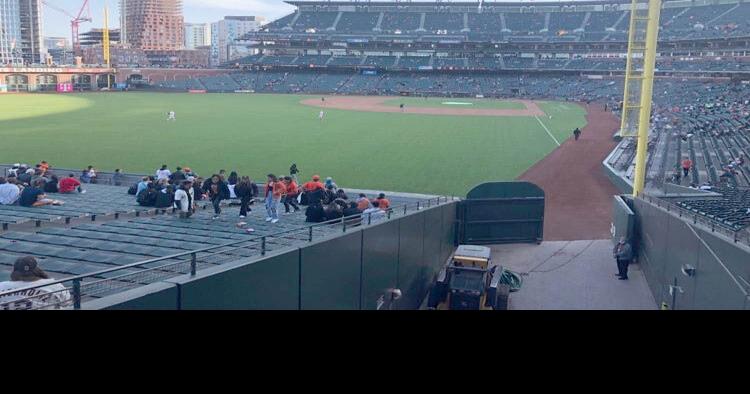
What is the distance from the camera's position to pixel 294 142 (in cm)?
3191

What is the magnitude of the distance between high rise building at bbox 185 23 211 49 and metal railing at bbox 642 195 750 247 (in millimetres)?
150209

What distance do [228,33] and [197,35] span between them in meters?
43.8

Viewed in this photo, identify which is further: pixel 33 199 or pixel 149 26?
pixel 149 26

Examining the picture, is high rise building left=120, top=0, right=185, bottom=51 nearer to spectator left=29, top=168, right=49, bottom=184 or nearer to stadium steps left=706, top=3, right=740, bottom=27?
stadium steps left=706, top=3, right=740, bottom=27

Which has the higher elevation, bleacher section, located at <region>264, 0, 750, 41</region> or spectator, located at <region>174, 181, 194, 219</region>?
bleacher section, located at <region>264, 0, 750, 41</region>

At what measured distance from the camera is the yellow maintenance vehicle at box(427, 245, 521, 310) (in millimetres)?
10852

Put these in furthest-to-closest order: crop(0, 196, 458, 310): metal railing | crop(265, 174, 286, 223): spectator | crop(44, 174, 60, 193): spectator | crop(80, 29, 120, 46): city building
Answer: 1. crop(80, 29, 120, 46): city building
2. crop(44, 174, 60, 193): spectator
3. crop(265, 174, 286, 223): spectator
4. crop(0, 196, 458, 310): metal railing

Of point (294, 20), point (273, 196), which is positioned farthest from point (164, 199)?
point (294, 20)

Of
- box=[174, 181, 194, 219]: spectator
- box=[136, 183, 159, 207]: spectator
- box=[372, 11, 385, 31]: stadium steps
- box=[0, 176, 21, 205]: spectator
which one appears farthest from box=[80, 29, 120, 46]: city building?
box=[174, 181, 194, 219]: spectator

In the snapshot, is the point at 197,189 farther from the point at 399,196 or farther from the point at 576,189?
the point at 576,189

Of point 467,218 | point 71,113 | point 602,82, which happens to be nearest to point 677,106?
point 602,82

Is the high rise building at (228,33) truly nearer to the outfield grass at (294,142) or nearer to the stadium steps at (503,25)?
the stadium steps at (503,25)

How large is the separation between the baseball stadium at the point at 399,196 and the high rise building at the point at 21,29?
72306 mm
